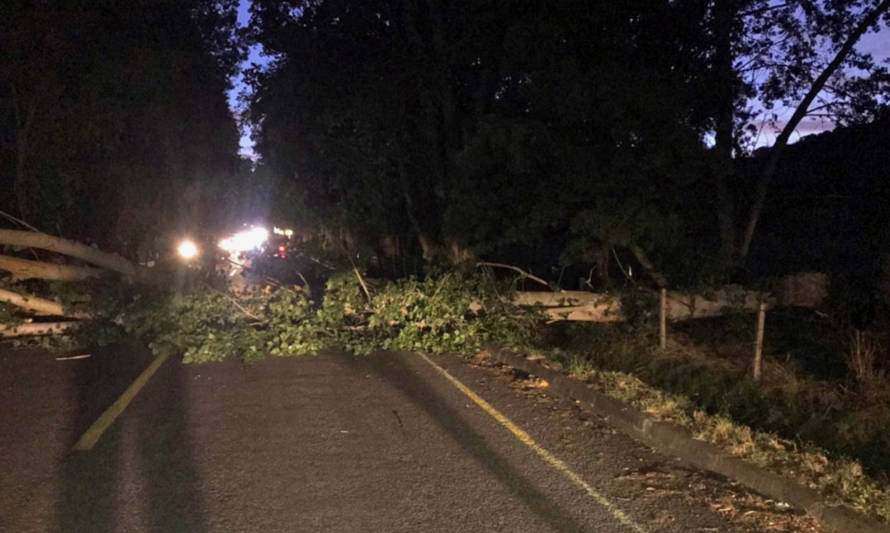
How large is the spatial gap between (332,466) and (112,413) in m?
3.02

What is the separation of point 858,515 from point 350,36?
51.4 feet

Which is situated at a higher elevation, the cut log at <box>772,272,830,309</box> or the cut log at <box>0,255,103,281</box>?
the cut log at <box>0,255,103,281</box>

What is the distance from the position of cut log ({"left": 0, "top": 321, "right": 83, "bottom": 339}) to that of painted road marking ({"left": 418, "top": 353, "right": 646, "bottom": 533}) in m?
6.99

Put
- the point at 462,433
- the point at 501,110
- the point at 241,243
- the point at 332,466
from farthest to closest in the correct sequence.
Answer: the point at 241,243 → the point at 501,110 → the point at 462,433 → the point at 332,466

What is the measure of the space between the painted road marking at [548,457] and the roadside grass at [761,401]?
1.24 m

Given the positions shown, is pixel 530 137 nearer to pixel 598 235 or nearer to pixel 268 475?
pixel 598 235

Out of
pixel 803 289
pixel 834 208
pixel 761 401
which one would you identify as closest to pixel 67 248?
pixel 761 401

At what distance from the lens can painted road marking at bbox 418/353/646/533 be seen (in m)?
5.16

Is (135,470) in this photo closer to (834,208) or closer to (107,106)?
(834,208)

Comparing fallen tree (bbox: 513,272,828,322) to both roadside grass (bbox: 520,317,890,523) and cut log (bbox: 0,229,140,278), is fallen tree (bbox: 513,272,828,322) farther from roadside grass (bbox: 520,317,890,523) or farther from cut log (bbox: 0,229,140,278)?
cut log (bbox: 0,229,140,278)

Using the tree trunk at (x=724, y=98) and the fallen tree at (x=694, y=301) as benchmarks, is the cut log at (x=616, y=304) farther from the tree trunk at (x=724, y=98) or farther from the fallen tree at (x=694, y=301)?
the tree trunk at (x=724, y=98)

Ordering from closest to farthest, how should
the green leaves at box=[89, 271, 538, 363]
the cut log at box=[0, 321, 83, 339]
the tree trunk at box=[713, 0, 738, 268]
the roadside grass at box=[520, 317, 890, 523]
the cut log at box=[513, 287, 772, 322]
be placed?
the roadside grass at box=[520, 317, 890, 523], the green leaves at box=[89, 271, 538, 363], the cut log at box=[513, 287, 772, 322], the tree trunk at box=[713, 0, 738, 268], the cut log at box=[0, 321, 83, 339]

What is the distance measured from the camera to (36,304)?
42.2 ft

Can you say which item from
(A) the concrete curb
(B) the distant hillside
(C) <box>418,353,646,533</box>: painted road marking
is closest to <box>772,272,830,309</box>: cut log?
(B) the distant hillside
